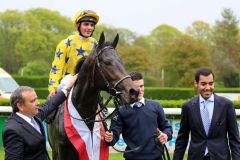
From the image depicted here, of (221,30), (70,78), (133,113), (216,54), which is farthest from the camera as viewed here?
(221,30)

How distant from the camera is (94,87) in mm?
4156

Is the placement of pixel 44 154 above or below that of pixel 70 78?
below

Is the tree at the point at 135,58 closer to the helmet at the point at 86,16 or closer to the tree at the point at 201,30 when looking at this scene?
the tree at the point at 201,30

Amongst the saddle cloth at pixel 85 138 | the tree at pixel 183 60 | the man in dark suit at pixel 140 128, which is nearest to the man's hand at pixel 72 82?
the saddle cloth at pixel 85 138

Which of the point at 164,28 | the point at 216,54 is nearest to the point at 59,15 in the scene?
the point at 164,28

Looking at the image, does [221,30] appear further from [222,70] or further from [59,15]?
[59,15]

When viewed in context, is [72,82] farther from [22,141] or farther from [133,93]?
[22,141]

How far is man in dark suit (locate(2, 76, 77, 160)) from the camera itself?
10.1ft

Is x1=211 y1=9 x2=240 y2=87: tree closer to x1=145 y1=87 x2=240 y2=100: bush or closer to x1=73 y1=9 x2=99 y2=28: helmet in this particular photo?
x1=145 y1=87 x2=240 y2=100: bush

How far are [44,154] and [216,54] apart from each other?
129 ft

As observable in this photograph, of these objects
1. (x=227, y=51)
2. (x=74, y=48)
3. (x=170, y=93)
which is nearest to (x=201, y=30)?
(x=227, y=51)

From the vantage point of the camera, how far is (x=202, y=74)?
3834mm

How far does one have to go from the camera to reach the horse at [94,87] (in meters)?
3.78

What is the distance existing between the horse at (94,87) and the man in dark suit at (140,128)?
0.24 m
